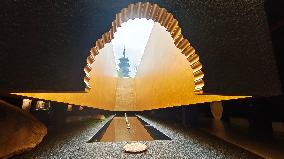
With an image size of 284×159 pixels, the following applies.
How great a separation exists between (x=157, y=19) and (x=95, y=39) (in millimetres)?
649

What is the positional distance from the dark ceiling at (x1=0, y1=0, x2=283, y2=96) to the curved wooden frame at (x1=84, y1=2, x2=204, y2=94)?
0.05 m

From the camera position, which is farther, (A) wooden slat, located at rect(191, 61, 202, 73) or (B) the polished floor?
(B) the polished floor

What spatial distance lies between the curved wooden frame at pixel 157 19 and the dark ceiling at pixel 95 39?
0.16ft

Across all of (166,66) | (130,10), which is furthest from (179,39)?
(166,66)

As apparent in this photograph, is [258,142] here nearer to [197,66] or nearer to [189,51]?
[197,66]

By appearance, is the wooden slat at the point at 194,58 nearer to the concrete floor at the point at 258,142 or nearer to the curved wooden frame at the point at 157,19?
the curved wooden frame at the point at 157,19

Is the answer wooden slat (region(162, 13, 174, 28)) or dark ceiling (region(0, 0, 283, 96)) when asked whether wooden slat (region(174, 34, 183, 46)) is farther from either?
wooden slat (region(162, 13, 174, 28))

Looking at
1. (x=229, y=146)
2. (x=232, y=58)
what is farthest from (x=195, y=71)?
(x=229, y=146)

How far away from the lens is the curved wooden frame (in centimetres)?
171

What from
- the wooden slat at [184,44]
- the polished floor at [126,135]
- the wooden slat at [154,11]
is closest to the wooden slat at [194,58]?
the wooden slat at [184,44]

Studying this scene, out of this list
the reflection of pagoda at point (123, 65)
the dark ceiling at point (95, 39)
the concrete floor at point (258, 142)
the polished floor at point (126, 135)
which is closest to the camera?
the dark ceiling at point (95, 39)

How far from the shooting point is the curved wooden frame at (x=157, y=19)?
1705mm

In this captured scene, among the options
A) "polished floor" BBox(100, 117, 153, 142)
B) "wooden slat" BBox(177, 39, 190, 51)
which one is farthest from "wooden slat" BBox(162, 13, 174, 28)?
"polished floor" BBox(100, 117, 153, 142)

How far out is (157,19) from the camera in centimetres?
191
